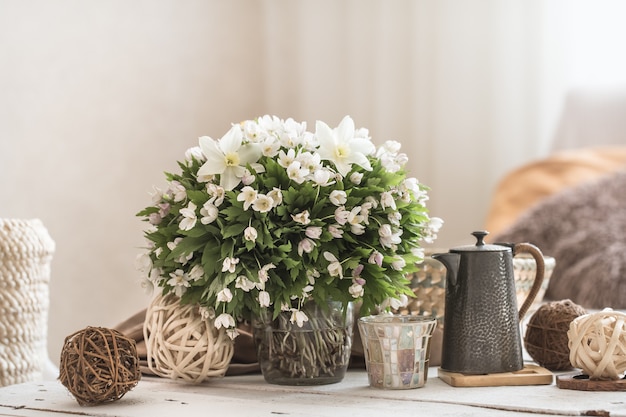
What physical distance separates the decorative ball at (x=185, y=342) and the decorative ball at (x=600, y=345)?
414 mm

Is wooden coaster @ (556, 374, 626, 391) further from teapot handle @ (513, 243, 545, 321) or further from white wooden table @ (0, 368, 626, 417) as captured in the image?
teapot handle @ (513, 243, 545, 321)

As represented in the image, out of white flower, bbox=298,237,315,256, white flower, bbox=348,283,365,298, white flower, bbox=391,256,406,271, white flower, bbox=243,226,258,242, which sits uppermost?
white flower, bbox=243,226,258,242

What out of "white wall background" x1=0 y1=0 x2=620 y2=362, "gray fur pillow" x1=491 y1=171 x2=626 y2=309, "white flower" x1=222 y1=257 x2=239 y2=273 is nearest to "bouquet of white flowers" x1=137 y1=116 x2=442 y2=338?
"white flower" x1=222 y1=257 x2=239 y2=273

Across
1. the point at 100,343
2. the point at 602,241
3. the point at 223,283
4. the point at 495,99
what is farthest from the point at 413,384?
the point at 495,99

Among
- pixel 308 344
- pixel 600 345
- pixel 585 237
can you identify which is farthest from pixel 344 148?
pixel 585 237

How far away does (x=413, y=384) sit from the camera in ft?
3.29

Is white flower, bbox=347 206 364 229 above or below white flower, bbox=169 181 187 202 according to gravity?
below

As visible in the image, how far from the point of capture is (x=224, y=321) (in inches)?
39.0

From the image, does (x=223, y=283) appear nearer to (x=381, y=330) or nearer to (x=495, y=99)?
(x=381, y=330)

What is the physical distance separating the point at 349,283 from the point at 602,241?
123 centimetres

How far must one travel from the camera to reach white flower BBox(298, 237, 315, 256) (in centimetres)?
98

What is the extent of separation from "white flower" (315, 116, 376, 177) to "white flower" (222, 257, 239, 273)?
0.16 m

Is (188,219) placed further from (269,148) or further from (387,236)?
(387,236)

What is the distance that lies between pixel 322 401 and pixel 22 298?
76cm
